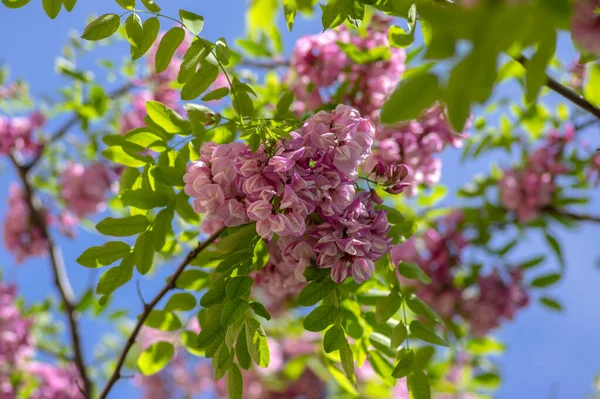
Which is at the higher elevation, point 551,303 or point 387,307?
point 387,307

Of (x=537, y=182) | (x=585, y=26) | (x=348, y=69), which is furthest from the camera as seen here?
(x=537, y=182)

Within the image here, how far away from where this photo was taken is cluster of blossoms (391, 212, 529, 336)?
2.38m

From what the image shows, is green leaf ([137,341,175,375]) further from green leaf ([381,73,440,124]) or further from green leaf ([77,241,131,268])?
green leaf ([381,73,440,124])

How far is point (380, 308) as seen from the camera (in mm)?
1177

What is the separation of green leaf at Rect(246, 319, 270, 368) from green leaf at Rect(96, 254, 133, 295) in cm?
30

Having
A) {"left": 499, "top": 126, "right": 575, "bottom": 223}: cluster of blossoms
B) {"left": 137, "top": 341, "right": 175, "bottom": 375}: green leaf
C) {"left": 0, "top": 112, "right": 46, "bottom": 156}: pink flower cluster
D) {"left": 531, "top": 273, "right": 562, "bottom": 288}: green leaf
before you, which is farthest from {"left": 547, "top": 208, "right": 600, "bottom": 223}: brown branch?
{"left": 0, "top": 112, "right": 46, "bottom": 156}: pink flower cluster

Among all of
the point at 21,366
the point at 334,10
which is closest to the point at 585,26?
the point at 334,10

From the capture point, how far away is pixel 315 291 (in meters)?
1.07

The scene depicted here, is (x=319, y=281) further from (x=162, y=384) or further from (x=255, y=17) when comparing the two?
(x=162, y=384)

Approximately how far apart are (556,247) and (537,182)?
303 millimetres

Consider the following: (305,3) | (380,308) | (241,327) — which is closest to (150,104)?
(305,3)

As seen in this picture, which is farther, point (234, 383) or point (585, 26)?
point (234, 383)

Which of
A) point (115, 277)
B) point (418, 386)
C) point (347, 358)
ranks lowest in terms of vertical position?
point (418, 386)

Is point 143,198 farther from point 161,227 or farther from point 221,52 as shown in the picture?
point 221,52
